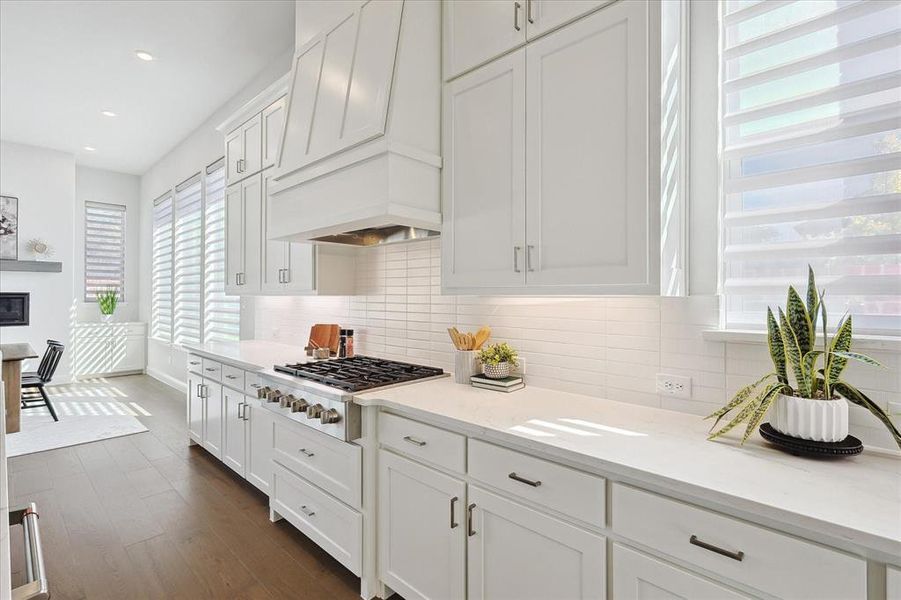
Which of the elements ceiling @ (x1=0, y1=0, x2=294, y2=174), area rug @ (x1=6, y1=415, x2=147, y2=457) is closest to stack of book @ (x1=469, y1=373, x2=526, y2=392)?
ceiling @ (x1=0, y1=0, x2=294, y2=174)

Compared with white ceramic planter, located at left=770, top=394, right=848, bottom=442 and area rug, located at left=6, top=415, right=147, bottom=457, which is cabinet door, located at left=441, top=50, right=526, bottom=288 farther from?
area rug, located at left=6, top=415, right=147, bottom=457

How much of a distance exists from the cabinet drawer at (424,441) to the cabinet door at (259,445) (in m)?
1.03

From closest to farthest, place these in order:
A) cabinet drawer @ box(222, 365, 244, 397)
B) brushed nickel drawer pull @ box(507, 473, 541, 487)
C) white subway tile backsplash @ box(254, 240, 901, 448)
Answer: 1. brushed nickel drawer pull @ box(507, 473, 541, 487)
2. white subway tile backsplash @ box(254, 240, 901, 448)
3. cabinet drawer @ box(222, 365, 244, 397)

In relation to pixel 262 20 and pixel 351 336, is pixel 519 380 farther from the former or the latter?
pixel 262 20

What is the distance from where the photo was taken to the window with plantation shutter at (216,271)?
4.91 m

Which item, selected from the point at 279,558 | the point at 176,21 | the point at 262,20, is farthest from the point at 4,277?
the point at 279,558

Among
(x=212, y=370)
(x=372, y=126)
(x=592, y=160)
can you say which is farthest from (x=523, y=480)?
(x=212, y=370)

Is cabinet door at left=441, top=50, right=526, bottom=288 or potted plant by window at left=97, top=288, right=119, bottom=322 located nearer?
cabinet door at left=441, top=50, right=526, bottom=288

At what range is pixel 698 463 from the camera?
1230mm

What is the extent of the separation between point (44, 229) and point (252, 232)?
199 inches

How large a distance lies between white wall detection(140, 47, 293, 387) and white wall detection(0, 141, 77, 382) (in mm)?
1021

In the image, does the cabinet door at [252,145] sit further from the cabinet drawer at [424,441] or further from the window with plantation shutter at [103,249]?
the window with plantation shutter at [103,249]

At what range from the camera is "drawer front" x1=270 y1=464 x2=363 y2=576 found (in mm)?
2051

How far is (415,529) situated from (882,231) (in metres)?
1.88
